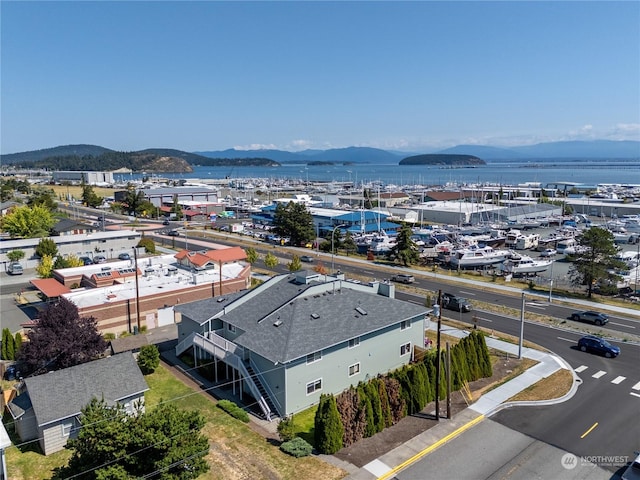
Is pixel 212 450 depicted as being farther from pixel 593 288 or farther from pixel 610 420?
pixel 593 288

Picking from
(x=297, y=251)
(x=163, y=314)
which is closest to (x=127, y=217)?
(x=297, y=251)

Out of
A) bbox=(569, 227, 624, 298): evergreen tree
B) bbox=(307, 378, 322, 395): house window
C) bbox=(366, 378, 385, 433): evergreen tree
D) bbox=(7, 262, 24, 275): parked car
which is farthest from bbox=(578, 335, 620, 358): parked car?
bbox=(7, 262, 24, 275): parked car

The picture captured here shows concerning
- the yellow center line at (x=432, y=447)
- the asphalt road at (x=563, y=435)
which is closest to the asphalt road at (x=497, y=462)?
the asphalt road at (x=563, y=435)

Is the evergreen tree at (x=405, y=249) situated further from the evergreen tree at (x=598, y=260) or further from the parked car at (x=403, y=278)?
the evergreen tree at (x=598, y=260)

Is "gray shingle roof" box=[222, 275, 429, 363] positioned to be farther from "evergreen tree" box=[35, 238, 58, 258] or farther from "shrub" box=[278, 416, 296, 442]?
"evergreen tree" box=[35, 238, 58, 258]

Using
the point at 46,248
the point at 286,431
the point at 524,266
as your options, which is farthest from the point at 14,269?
the point at 524,266
